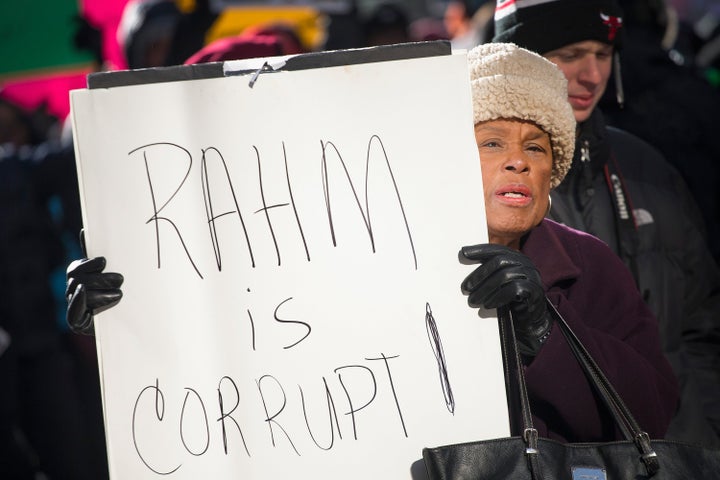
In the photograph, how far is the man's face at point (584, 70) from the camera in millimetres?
2723

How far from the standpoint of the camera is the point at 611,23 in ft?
9.36

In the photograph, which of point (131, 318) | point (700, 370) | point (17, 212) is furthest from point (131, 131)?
point (17, 212)

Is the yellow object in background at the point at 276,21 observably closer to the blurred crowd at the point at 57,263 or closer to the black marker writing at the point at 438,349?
the blurred crowd at the point at 57,263

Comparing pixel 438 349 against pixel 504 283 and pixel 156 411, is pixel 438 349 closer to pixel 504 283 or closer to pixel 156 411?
pixel 504 283

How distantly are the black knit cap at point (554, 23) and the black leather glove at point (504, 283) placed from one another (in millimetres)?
1113

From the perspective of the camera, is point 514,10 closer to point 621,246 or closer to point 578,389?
point 621,246

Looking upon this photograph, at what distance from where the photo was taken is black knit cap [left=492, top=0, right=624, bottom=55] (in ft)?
9.09

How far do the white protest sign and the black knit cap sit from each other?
100 cm

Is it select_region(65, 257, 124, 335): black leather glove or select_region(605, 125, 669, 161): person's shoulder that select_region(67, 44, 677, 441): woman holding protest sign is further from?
select_region(605, 125, 669, 161): person's shoulder

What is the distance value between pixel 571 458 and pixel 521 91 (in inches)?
29.5

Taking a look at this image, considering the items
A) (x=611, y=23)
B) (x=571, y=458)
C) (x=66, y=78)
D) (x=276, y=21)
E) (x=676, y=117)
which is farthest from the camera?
(x=276, y=21)

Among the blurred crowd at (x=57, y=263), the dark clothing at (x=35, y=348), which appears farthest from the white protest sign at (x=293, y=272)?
the dark clothing at (x=35, y=348)

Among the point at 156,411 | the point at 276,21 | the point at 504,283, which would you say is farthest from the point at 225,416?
the point at 276,21

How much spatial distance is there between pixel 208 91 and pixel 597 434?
3.40ft
